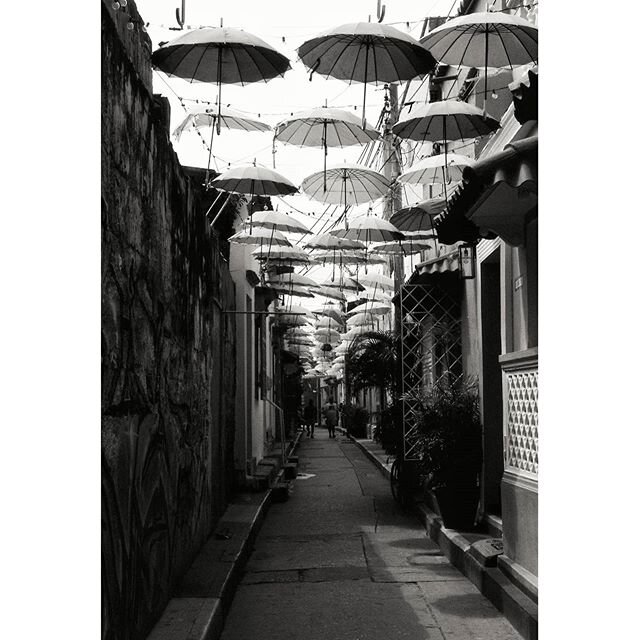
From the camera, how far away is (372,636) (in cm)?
754

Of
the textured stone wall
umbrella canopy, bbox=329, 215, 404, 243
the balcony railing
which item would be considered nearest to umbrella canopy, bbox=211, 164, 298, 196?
umbrella canopy, bbox=329, 215, 404, 243

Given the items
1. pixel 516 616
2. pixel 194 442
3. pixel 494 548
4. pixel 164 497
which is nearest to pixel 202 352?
pixel 194 442

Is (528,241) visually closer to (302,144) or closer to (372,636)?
(372,636)

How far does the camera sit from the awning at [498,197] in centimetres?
621

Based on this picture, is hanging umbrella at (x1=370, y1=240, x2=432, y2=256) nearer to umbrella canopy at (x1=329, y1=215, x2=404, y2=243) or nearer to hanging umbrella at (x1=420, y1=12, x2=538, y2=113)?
umbrella canopy at (x1=329, y1=215, x2=404, y2=243)

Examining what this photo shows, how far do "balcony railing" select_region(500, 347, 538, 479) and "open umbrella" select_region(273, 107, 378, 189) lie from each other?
451cm

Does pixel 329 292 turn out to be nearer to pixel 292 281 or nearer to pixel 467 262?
pixel 292 281

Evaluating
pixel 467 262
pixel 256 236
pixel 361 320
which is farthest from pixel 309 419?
pixel 467 262

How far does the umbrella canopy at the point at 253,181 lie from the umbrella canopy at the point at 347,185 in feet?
2.12

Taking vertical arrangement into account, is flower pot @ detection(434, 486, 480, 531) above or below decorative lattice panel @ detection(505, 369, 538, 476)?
below

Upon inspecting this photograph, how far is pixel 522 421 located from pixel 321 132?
5697 mm

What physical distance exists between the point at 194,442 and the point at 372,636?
2.96 m

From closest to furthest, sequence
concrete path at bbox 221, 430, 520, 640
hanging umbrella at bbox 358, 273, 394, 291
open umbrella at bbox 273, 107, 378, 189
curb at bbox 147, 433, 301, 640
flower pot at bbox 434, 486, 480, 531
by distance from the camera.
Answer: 1. curb at bbox 147, 433, 301, 640
2. concrete path at bbox 221, 430, 520, 640
3. flower pot at bbox 434, 486, 480, 531
4. open umbrella at bbox 273, 107, 378, 189
5. hanging umbrella at bbox 358, 273, 394, 291

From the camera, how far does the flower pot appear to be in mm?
11227
